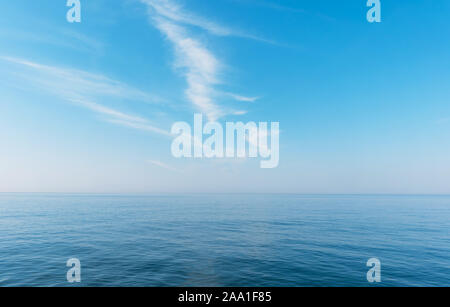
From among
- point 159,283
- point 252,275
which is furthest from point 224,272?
point 159,283

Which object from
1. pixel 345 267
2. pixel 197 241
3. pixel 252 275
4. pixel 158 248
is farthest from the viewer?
pixel 197 241

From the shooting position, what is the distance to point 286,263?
82.5 ft
